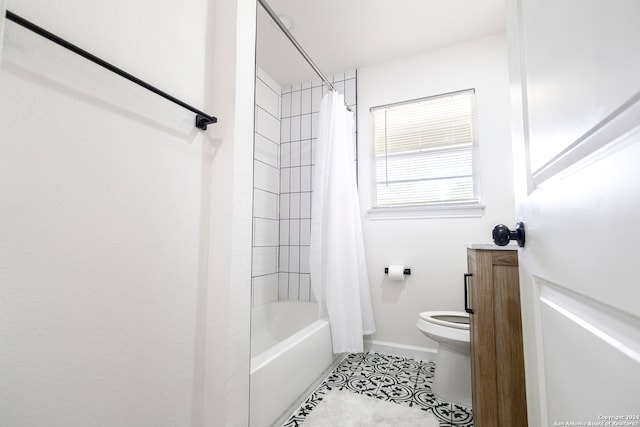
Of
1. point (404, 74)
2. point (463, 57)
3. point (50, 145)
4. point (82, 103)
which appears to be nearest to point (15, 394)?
point (50, 145)

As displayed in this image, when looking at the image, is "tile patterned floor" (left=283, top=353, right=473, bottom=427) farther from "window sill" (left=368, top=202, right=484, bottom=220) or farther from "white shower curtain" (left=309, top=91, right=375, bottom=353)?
"window sill" (left=368, top=202, right=484, bottom=220)

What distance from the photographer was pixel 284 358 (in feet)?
4.73

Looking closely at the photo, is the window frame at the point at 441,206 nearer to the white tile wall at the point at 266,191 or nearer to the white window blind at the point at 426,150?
the white window blind at the point at 426,150

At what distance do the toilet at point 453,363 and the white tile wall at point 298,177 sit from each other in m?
1.13

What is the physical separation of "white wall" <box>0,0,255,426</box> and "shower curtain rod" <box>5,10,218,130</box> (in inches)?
1.7

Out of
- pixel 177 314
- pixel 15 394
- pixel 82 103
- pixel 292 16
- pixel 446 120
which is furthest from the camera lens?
pixel 446 120

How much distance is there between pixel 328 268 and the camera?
6.54 ft

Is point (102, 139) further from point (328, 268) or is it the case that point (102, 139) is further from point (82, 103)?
point (328, 268)

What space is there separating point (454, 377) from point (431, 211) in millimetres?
1126

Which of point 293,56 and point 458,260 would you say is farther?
point 293,56

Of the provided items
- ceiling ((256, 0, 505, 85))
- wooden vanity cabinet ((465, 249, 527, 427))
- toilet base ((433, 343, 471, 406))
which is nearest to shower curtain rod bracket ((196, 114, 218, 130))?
wooden vanity cabinet ((465, 249, 527, 427))

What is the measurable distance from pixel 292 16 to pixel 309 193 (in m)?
1.32

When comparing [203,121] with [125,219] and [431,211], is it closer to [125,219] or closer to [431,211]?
[125,219]

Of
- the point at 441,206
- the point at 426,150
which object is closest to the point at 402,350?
the point at 441,206
